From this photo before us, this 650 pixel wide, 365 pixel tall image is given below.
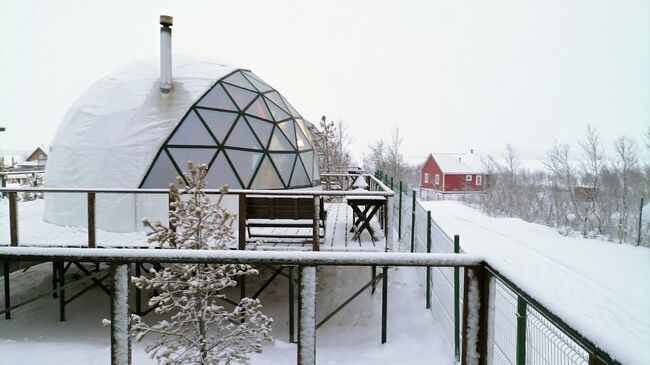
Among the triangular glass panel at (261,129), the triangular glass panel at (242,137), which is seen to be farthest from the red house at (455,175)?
the triangular glass panel at (242,137)

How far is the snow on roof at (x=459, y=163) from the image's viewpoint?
4525cm

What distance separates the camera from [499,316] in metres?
4.01

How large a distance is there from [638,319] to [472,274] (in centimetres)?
1028

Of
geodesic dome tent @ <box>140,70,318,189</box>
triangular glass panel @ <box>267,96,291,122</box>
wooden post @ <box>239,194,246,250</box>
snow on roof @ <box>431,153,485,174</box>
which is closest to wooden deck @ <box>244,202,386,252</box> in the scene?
wooden post @ <box>239,194,246,250</box>

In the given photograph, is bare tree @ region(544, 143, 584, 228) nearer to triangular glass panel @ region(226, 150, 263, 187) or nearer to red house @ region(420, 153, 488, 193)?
red house @ region(420, 153, 488, 193)

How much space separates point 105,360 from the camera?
17.5 ft

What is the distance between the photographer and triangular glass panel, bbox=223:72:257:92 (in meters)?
10.4

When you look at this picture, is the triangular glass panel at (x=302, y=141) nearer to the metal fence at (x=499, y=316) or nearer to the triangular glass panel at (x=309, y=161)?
the triangular glass panel at (x=309, y=161)

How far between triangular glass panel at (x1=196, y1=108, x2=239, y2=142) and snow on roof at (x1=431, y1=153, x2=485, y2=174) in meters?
38.9

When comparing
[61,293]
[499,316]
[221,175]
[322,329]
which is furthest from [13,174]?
[499,316]

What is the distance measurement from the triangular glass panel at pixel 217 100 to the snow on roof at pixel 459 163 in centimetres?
3859

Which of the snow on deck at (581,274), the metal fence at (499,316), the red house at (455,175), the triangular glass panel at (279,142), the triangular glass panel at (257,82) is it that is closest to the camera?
the snow on deck at (581,274)

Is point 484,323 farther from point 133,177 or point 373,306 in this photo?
point 133,177

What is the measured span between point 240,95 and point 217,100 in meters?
0.79
